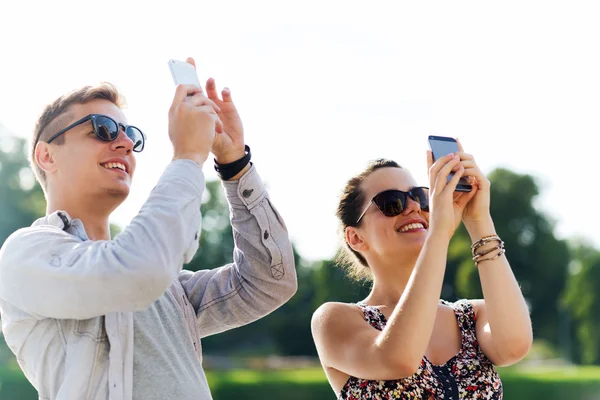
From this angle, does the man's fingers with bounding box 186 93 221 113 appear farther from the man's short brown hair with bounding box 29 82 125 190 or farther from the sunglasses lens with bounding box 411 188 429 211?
the sunglasses lens with bounding box 411 188 429 211

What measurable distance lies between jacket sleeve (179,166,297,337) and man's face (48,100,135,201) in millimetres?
519

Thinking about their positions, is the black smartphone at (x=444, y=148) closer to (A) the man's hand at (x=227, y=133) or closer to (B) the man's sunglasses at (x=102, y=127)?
(A) the man's hand at (x=227, y=133)

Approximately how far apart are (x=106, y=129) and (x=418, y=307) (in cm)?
150

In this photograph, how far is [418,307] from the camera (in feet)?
11.2

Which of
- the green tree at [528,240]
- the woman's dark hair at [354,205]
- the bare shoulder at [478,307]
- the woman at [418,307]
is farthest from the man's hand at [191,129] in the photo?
the green tree at [528,240]

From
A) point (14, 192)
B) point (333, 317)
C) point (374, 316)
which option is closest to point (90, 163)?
point (333, 317)

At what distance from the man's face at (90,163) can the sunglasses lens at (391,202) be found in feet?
4.73

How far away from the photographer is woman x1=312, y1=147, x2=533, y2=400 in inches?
136

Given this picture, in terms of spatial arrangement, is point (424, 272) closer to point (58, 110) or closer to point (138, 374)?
point (138, 374)

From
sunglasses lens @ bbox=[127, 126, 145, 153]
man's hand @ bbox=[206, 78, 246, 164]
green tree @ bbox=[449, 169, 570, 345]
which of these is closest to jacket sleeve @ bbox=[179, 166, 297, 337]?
man's hand @ bbox=[206, 78, 246, 164]

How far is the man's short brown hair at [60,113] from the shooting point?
3.34m

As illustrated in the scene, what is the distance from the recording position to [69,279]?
8.77 feet

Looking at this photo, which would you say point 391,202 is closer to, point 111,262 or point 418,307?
point 418,307

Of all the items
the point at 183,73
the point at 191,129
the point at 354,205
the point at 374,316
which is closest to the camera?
the point at 191,129
